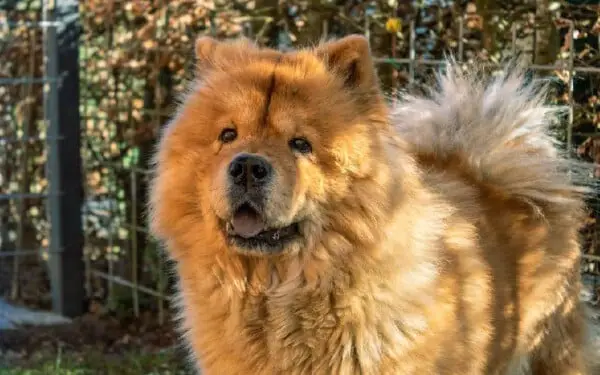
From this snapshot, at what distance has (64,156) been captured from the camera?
6684 mm

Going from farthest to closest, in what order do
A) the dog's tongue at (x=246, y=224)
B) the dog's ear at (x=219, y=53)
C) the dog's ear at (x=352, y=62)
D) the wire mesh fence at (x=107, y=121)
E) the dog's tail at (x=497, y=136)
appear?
the wire mesh fence at (x=107, y=121)
the dog's tail at (x=497, y=136)
the dog's ear at (x=219, y=53)
the dog's ear at (x=352, y=62)
the dog's tongue at (x=246, y=224)

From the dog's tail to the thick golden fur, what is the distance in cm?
40

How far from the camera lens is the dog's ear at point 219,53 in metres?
3.43

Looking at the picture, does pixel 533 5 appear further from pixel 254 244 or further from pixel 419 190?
pixel 254 244

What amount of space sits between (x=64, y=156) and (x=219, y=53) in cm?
350

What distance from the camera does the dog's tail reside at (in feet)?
13.0

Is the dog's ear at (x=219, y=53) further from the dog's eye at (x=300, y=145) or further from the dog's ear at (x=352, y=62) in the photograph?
the dog's eye at (x=300, y=145)

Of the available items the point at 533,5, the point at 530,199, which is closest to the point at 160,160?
the point at 530,199

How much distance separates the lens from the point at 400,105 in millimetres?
4406

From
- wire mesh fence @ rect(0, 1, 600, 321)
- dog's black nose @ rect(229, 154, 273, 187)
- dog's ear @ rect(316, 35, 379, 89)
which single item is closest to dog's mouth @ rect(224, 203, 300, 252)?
dog's black nose @ rect(229, 154, 273, 187)

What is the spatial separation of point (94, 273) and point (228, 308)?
157 inches

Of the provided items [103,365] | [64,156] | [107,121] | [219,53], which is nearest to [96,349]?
[103,365]

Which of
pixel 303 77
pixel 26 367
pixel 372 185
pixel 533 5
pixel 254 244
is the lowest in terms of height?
pixel 26 367

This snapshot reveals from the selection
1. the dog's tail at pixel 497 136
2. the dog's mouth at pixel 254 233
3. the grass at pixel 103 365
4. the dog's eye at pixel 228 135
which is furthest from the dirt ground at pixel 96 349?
the dog's eye at pixel 228 135
